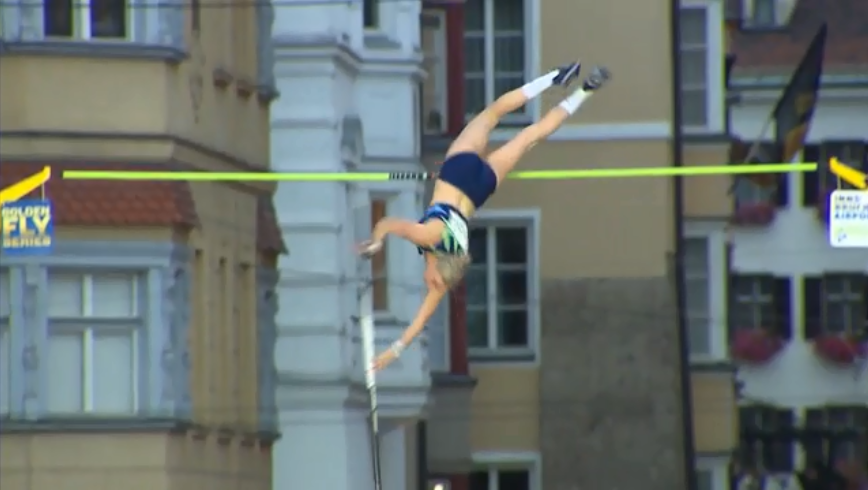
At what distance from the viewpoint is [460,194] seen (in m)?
21.2

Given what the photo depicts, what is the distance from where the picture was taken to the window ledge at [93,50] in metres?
29.6

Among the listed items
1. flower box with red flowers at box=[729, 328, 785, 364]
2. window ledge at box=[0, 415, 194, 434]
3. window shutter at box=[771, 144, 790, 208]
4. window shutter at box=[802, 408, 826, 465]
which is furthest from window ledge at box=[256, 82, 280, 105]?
window shutter at box=[771, 144, 790, 208]

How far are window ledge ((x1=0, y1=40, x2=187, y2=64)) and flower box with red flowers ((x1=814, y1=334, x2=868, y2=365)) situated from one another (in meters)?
33.4

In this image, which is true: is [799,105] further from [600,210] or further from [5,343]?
[5,343]

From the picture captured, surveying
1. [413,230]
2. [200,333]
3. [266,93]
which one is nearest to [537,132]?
[413,230]

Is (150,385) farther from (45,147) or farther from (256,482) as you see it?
(256,482)

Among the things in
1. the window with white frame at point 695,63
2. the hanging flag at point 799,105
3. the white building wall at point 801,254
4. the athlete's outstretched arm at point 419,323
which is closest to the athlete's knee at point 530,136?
the athlete's outstretched arm at point 419,323

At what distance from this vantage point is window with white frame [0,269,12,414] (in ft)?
98.2

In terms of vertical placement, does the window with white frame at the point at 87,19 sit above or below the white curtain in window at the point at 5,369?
above

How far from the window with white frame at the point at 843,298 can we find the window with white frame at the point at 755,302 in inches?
40.3

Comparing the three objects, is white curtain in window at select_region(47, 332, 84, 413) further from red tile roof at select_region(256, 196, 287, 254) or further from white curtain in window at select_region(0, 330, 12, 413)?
red tile roof at select_region(256, 196, 287, 254)

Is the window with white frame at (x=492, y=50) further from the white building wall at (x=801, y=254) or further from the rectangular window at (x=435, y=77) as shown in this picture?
the white building wall at (x=801, y=254)

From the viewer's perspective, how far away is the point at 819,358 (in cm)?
6306

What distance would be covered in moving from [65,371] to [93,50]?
9.38 ft
